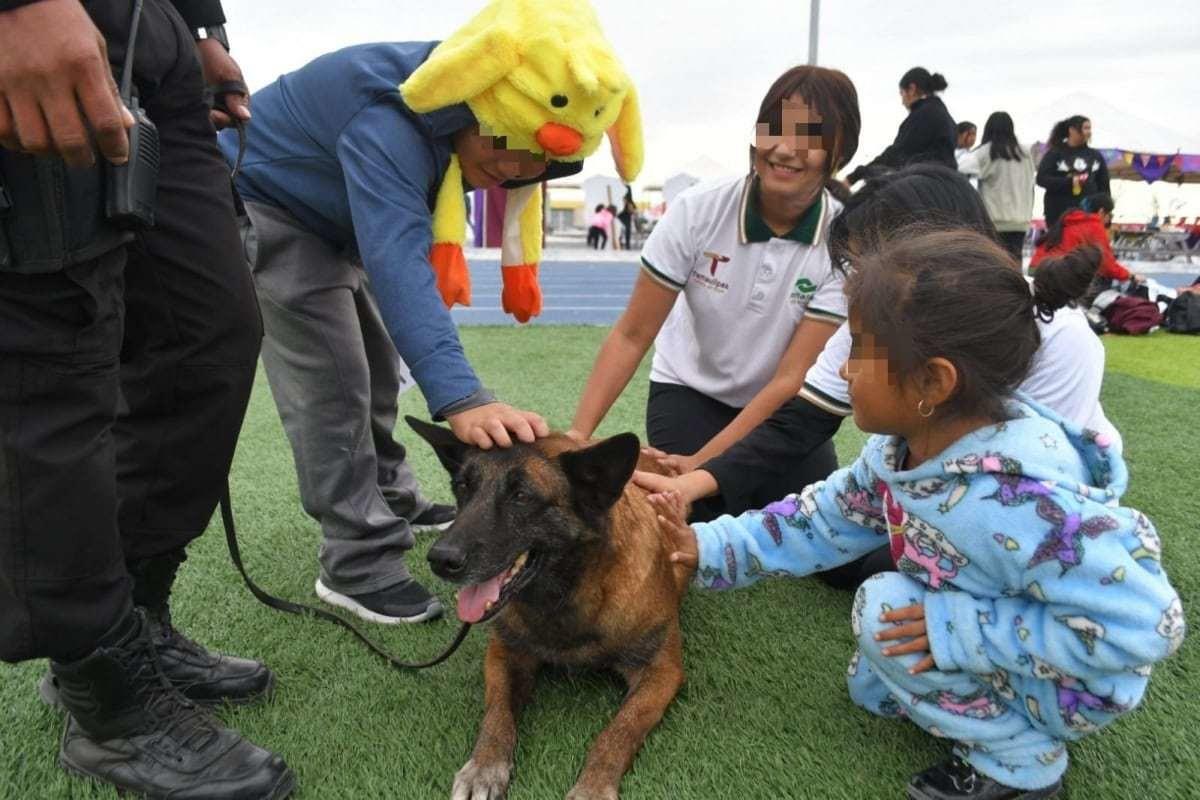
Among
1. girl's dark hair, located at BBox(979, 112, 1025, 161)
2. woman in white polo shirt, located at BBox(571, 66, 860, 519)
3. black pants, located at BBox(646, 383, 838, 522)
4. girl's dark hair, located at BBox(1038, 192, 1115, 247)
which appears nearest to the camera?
woman in white polo shirt, located at BBox(571, 66, 860, 519)

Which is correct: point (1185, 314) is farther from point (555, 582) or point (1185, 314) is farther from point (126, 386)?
point (126, 386)

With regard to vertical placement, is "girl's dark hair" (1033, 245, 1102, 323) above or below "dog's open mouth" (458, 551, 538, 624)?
above

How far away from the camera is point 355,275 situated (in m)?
2.69

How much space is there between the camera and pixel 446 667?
7.65ft

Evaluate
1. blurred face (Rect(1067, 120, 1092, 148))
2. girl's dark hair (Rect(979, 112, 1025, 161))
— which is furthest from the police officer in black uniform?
blurred face (Rect(1067, 120, 1092, 148))

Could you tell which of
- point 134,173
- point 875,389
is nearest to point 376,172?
point 134,173

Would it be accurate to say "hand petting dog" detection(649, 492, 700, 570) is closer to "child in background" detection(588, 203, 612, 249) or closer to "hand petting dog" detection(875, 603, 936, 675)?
"hand petting dog" detection(875, 603, 936, 675)

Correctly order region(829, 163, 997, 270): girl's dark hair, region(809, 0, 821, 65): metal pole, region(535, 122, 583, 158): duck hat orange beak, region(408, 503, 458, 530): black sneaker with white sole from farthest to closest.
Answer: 1. region(809, 0, 821, 65): metal pole
2. region(408, 503, 458, 530): black sneaker with white sole
3. region(829, 163, 997, 270): girl's dark hair
4. region(535, 122, 583, 158): duck hat orange beak

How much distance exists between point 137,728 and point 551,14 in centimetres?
188

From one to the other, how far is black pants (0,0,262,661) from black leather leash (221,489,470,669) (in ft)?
0.69

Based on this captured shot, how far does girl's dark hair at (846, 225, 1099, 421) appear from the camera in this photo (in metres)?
1.61

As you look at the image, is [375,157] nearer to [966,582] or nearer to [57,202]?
[57,202]

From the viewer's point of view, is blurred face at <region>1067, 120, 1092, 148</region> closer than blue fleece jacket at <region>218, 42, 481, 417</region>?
No

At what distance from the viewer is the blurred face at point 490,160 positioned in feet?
7.00
